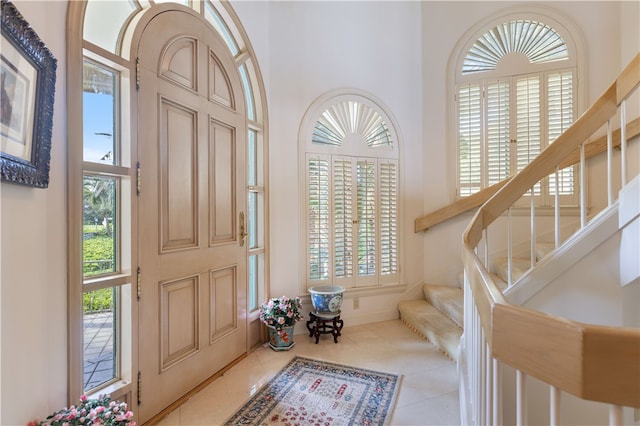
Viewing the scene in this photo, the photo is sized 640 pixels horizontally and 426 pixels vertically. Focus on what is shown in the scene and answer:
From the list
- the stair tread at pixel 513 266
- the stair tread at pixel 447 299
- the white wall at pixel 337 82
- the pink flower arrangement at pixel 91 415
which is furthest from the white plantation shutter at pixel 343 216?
the pink flower arrangement at pixel 91 415

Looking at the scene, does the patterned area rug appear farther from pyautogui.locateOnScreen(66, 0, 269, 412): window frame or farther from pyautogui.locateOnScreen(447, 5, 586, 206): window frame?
pyautogui.locateOnScreen(447, 5, 586, 206): window frame

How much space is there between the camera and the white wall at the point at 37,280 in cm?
114

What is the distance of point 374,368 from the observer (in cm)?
252

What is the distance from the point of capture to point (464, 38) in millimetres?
3648

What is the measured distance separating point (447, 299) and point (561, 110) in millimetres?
2245

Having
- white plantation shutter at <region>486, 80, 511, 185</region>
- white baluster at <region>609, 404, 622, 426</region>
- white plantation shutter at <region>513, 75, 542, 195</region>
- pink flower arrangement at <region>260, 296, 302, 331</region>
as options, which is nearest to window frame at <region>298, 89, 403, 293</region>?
pink flower arrangement at <region>260, 296, 302, 331</region>

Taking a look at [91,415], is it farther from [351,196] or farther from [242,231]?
[351,196]

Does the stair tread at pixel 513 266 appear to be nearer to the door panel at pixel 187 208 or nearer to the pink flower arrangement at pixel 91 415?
the door panel at pixel 187 208

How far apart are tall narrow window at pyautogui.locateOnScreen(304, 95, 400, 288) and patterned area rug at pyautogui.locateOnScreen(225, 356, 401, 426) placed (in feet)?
3.37

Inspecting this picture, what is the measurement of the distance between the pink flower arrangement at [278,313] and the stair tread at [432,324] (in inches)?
46.4

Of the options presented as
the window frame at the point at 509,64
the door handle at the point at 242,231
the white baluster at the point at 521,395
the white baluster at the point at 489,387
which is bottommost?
the white baluster at the point at 489,387

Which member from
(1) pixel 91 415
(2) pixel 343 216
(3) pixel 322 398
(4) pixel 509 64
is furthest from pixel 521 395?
(4) pixel 509 64

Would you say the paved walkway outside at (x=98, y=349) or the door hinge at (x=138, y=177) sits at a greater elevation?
the door hinge at (x=138, y=177)

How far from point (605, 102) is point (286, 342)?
2.78 m
